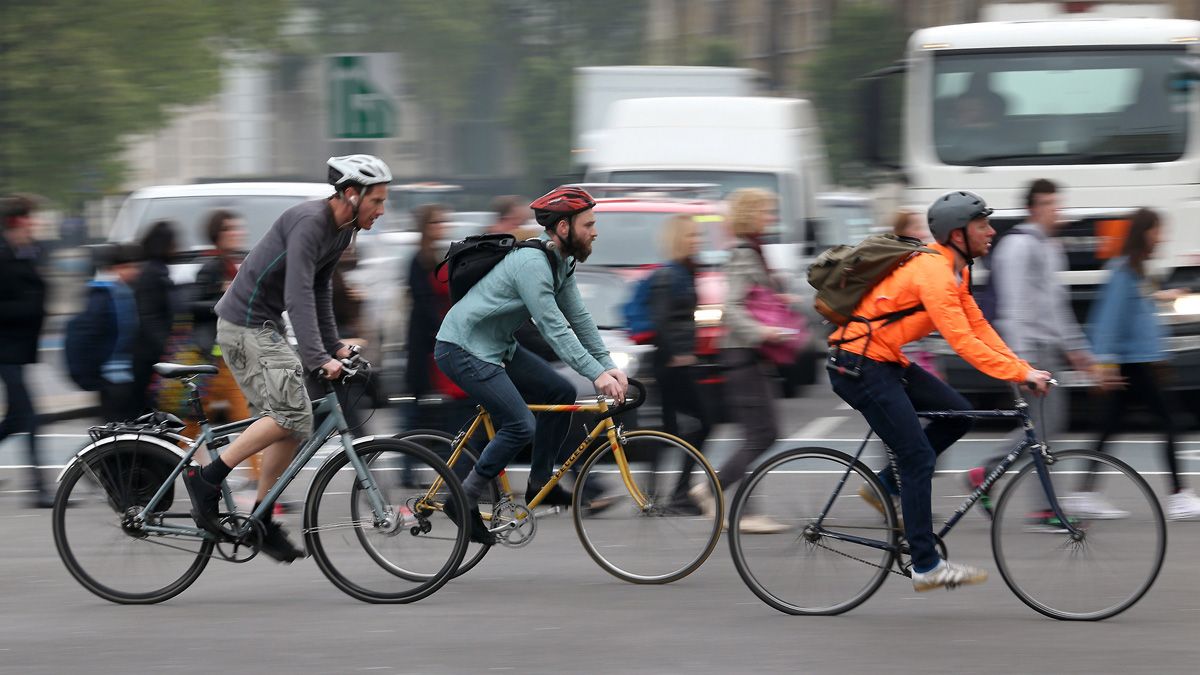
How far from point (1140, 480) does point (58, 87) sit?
26.3 meters

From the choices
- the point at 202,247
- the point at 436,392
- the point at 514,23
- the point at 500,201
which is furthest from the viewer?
the point at 514,23

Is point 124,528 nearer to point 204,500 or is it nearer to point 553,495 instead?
point 204,500

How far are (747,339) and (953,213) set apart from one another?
78.1 inches

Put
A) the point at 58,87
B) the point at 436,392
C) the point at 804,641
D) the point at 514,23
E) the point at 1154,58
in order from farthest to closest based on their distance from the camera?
the point at 514,23, the point at 58,87, the point at 1154,58, the point at 436,392, the point at 804,641

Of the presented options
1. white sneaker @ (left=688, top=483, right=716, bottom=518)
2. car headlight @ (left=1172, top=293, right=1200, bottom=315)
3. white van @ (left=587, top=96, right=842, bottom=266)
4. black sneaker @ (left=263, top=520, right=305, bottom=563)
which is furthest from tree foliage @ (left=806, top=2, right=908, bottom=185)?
black sneaker @ (left=263, top=520, right=305, bottom=563)

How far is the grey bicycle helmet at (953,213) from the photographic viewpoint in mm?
6711

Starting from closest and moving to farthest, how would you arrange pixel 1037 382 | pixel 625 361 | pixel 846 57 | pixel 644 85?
pixel 1037 382 < pixel 625 361 < pixel 644 85 < pixel 846 57

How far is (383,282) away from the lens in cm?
1675

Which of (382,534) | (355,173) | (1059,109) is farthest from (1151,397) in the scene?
(1059,109)

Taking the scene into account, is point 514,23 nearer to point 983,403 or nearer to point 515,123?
point 515,123

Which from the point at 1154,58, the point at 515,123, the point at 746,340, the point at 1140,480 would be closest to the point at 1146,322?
the point at 746,340

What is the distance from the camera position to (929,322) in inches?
260

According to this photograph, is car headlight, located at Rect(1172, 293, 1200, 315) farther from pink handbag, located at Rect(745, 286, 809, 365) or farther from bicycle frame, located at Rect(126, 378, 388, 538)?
bicycle frame, located at Rect(126, 378, 388, 538)

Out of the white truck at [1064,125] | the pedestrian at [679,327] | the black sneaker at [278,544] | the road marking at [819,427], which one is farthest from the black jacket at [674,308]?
the white truck at [1064,125]
